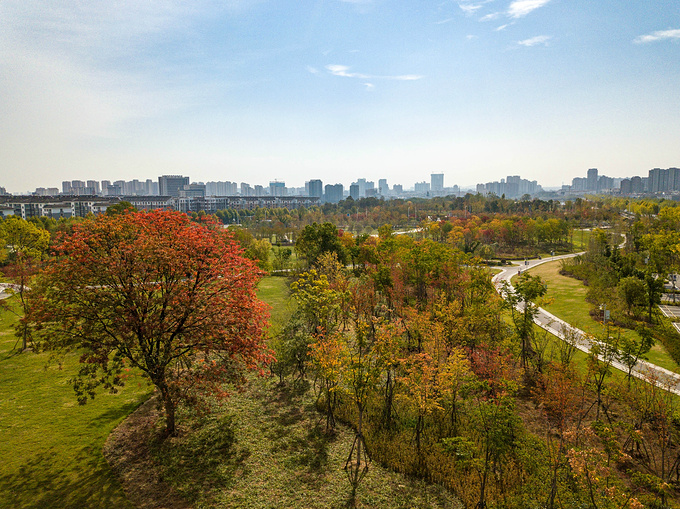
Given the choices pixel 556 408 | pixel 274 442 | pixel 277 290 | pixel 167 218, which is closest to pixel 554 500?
pixel 556 408

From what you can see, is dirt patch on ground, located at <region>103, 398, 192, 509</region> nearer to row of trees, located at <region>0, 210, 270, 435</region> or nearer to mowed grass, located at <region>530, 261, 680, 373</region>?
row of trees, located at <region>0, 210, 270, 435</region>

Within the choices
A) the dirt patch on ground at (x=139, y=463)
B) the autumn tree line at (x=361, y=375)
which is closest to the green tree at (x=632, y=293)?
the autumn tree line at (x=361, y=375)

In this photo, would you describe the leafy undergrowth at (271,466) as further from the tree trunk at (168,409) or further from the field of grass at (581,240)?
the field of grass at (581,240)

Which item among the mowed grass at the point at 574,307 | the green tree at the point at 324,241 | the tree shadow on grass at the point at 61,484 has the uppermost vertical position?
the green tree at the point at 324,241

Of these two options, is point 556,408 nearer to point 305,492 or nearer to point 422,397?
point 422,397

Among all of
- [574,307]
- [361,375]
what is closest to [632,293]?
[574,307]

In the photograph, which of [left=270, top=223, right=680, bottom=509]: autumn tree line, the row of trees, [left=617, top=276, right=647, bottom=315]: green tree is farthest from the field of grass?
the row of trees
